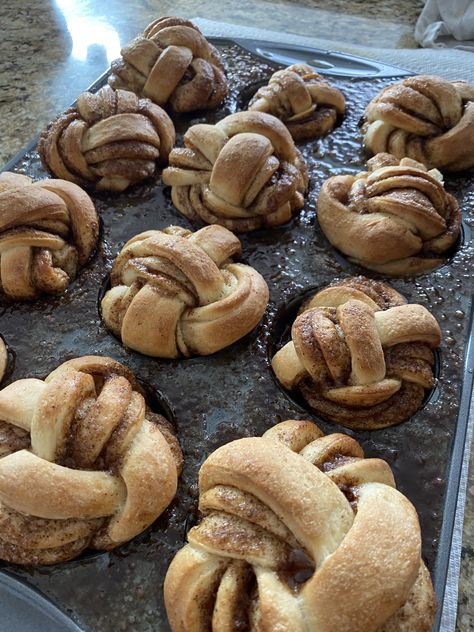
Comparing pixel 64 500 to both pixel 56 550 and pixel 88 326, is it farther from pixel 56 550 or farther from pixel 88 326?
pixel 88 326

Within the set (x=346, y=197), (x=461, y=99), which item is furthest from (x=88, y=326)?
(x=461, y=99)

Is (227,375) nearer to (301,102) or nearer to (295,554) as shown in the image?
(295,554)

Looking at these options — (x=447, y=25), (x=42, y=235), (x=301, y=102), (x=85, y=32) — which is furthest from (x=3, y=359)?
(x=447, y=25)

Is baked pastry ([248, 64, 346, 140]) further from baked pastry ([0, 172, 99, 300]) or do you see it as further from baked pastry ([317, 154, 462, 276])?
baked pastry ([0, 172, 99, 300])

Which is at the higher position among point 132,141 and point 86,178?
point 132,141

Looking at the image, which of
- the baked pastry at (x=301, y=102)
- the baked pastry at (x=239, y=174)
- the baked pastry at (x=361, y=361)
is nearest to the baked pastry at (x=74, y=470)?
the baked pastry at (x=361, y=361)

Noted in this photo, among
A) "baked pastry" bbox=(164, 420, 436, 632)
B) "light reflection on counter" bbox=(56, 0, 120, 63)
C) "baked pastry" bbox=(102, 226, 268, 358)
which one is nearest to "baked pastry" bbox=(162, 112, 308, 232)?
"baked pastry" bbox=(102, 226, 268, 358)

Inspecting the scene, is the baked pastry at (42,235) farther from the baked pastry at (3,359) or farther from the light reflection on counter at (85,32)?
the light reflection on counter at (85,32)
